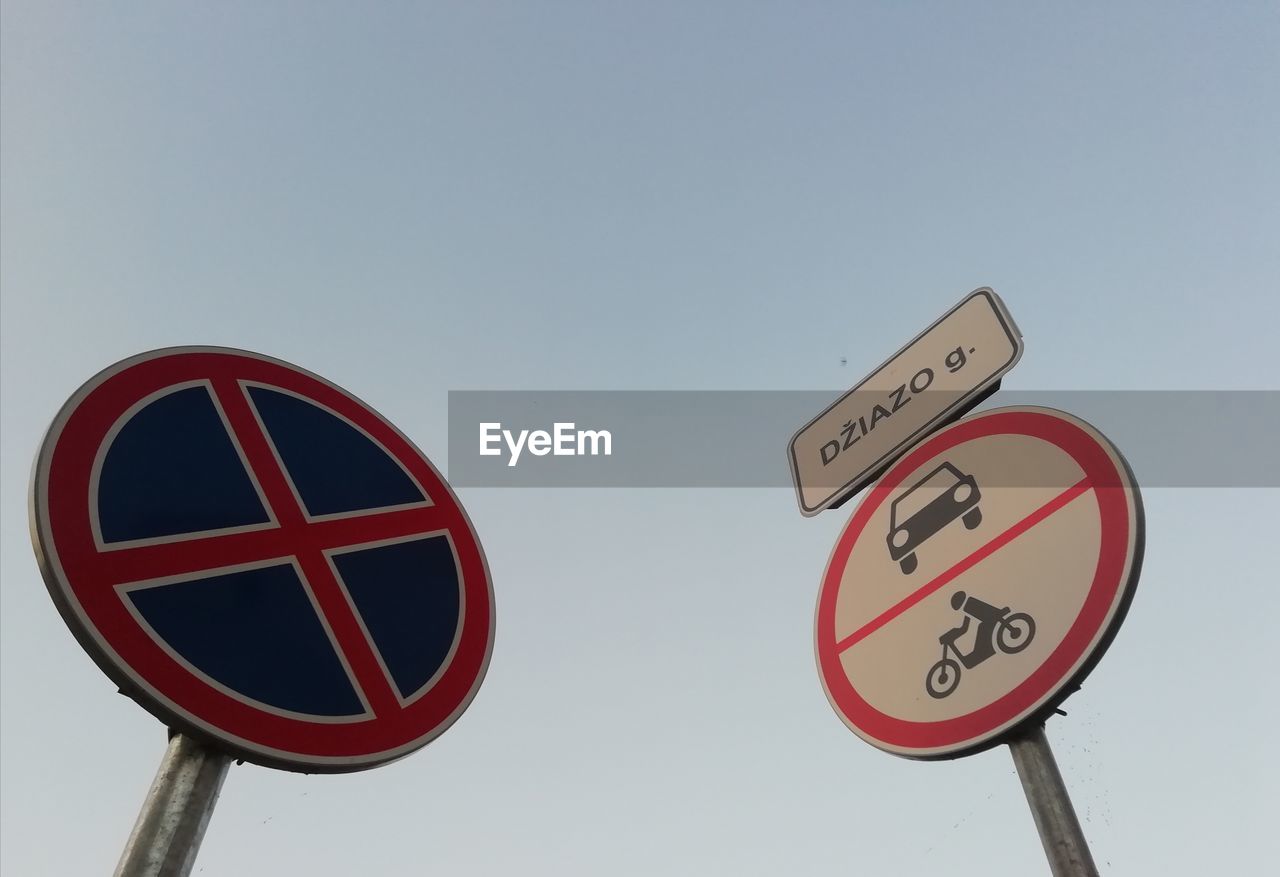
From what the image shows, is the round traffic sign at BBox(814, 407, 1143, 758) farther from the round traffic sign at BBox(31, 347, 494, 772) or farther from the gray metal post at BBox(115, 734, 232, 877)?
the gray metal post at BBox(115, 734, 232, 877)

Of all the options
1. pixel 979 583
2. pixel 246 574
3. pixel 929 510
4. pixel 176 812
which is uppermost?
pixel 929 510

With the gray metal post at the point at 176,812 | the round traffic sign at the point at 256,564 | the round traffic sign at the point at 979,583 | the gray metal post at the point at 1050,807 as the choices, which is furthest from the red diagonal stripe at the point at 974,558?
the gray metal post at the point at 176,812

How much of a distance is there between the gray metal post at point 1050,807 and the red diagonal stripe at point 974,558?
1.05 ft

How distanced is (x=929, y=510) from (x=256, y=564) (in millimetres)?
1162

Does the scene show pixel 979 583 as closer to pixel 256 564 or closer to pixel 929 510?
pixel 929 510

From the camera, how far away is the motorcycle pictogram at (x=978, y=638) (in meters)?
1.43

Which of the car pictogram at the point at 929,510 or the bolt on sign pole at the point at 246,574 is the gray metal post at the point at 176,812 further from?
the car pictogram at the point at 929,510

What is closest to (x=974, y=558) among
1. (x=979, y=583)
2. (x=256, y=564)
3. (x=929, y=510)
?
(x=979, y=583)

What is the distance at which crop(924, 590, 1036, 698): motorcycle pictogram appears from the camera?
1433 mm

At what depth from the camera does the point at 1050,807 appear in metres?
1.22

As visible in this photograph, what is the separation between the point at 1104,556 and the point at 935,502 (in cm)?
36

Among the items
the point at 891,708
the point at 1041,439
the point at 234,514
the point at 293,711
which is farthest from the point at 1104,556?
the point at 234,514

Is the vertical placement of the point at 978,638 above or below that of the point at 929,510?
below

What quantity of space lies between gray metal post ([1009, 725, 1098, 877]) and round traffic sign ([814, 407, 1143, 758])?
0.13 feet
